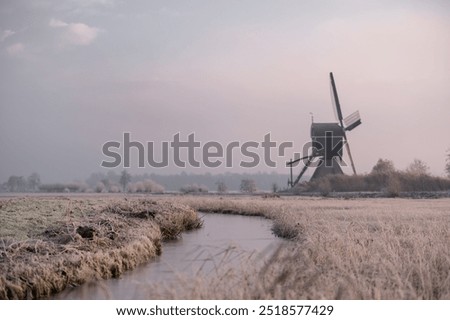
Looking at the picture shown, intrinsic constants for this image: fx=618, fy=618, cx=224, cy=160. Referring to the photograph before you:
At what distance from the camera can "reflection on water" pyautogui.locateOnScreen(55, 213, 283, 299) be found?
881 centimetres

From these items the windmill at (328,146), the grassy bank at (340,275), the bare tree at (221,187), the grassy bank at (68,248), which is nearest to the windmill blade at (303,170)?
the windmill at (328,146)

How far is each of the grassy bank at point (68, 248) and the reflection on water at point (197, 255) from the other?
281 mm

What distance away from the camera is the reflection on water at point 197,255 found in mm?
8812

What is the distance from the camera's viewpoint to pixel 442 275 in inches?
332

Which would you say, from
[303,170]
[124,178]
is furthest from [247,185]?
[303,170]

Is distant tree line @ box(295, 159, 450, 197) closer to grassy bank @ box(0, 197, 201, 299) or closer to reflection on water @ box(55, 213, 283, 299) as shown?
reflection on water @ box(55, 213, 283, 299)

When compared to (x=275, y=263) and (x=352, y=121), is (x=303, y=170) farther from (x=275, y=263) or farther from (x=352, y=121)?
(x=275, y=263)

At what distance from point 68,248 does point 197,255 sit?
2775 mm

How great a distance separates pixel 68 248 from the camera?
1084 centimetres

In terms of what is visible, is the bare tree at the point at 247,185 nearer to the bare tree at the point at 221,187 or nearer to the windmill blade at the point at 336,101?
the bare tree at the point at 221,187
